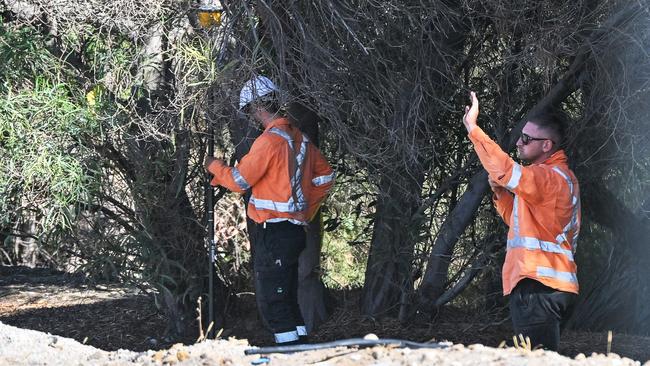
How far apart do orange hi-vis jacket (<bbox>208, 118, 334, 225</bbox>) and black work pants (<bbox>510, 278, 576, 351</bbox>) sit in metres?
1.68

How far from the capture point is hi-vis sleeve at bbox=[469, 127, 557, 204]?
5.09 meters

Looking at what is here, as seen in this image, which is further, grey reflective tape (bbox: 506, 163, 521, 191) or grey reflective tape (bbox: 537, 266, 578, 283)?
grey reflective tape (bbox: 537, 266, 578, 283)

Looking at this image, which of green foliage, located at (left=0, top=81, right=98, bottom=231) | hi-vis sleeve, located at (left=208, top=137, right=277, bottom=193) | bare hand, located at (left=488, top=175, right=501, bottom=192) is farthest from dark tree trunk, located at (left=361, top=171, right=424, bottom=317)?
green foliage, located at (left=0, top=81, right=98, bottom=231)

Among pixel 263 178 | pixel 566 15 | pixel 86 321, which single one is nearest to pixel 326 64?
pixel 263 178

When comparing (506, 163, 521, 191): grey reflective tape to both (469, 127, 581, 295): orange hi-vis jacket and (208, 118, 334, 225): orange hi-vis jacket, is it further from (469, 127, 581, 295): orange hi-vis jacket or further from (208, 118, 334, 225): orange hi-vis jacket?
(208, 118, 334, 225): orange hi-vis jacket

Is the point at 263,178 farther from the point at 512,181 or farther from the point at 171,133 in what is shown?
the point at 512,181

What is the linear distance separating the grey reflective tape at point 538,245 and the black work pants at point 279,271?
1.63m

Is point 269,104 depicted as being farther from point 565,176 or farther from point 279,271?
point 565,176

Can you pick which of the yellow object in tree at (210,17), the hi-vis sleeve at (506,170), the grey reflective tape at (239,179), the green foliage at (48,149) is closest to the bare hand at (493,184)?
the hi-vis sleeve at (506,170)

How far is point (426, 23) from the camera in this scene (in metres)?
6.04

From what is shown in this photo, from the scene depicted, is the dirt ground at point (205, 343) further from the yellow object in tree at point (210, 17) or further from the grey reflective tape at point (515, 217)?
the yellow object in tree at point (210, 17)

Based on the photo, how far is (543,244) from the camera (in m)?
5.35

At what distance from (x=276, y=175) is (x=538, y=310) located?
6.33ft

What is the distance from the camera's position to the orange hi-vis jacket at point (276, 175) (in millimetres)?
6355
